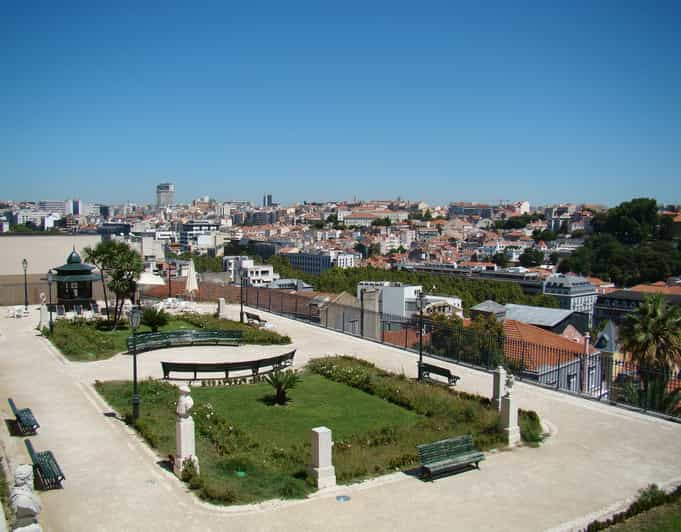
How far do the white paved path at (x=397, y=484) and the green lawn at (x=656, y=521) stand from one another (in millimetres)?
423

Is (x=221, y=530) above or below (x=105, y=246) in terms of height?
below

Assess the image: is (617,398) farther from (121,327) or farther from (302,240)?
(302,240)

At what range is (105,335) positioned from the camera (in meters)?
22.9

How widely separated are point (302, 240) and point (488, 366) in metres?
171

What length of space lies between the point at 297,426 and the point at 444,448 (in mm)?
3607

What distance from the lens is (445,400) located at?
46.9 ft

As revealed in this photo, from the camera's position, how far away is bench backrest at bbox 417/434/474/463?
1017 cm

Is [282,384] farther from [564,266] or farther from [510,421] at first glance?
[564,266]

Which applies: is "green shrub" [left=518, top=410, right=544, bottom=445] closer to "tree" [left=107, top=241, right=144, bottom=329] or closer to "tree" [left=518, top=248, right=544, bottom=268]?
"tree" [left=107, top=241, right=144, bottom=329]

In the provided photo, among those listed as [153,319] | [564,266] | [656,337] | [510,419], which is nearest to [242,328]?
[153,319]

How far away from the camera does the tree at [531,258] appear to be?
148 m

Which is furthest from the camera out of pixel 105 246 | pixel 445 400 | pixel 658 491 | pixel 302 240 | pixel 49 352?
pixel 302 240

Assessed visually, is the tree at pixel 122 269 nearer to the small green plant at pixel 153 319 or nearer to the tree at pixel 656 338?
the small green plant at pixel 153 319

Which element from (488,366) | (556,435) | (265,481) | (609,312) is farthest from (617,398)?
(609,312)
